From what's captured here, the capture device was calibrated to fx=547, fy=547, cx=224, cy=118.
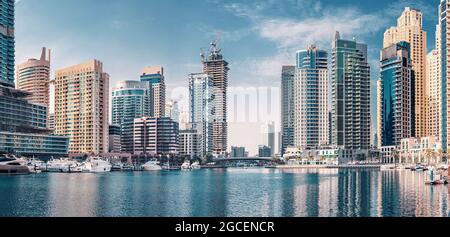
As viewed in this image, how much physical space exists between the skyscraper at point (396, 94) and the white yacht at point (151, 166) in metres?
27.9

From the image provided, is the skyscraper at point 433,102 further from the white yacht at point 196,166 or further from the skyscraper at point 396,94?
the white yacht at point 196,166

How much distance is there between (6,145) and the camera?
42062mm

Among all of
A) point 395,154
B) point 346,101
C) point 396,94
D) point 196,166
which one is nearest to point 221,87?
point 395,154

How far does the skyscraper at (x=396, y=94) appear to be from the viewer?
4216 cm

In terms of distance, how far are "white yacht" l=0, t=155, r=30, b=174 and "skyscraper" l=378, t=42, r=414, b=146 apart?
28921mm

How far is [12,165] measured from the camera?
43375mm

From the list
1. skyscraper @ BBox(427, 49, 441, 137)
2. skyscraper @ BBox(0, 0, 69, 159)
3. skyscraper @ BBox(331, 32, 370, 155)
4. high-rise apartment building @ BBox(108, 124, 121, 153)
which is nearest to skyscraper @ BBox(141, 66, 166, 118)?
high-rise apartment building @ BBox(108, 124, 121, 153)

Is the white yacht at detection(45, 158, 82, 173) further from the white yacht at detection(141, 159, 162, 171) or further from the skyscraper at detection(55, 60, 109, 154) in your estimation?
the white yacht at detection(141, 159, 162, 171)

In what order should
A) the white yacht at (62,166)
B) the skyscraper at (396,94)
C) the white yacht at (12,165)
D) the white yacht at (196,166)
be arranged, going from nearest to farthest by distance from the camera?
the skyscraper at (396,94)
the white yacht at (12,165)
the white yacht at (62,166)
the white yacht at (196,166)

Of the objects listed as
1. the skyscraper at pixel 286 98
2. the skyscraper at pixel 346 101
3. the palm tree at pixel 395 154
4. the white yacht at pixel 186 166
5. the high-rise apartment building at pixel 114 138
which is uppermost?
the skyscraper at pixel 346 101

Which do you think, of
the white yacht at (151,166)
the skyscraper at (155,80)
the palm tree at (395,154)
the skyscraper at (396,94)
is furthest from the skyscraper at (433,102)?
the white yacht at (151,166)

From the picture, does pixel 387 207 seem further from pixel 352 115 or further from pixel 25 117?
pixel 352 115

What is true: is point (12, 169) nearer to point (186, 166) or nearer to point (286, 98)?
point (286, 98)
